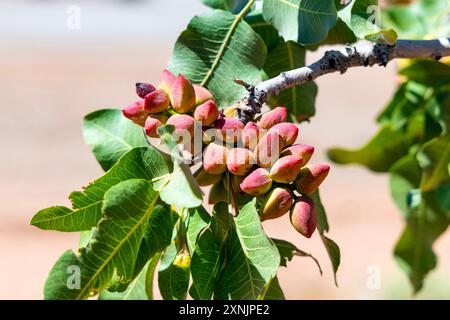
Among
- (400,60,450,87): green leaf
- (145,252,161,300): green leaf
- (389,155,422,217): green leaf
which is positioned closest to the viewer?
(145,252,161,300): green leaf

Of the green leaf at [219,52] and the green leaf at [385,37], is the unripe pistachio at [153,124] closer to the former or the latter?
the green leaf at [219,52]

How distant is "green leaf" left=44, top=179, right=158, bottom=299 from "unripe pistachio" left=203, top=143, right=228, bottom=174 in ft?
0.24

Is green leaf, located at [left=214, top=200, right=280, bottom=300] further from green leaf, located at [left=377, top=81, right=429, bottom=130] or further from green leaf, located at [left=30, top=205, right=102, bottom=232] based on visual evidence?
green leaf, located at [left=377, top=81, right=429, bottom=130]

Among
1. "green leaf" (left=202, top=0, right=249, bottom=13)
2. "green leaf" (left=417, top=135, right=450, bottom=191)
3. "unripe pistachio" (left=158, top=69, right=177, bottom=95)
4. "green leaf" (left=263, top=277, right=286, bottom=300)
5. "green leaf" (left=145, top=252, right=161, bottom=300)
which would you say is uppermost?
"green leaf" (left=202, top=0, right=249, bottom=13)

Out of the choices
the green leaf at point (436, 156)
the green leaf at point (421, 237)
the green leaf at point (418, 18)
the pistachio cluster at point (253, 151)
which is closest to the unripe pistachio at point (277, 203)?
the pistachio cluster at point (253, 151)

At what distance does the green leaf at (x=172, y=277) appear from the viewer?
937 millimetres

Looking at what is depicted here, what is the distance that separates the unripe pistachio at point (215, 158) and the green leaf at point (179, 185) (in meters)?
0.04

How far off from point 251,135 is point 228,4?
13.1 inches

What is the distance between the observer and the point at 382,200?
252 inches

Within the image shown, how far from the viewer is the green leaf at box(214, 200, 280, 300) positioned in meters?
0.85

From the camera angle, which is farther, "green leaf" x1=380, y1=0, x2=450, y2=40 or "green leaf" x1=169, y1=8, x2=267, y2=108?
"green leaf" x1=380, y1=0, x2=450, y2=40

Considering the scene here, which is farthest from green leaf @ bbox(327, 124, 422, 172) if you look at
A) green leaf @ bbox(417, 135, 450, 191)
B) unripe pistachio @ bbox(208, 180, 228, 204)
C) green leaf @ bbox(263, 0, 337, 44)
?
unripe pistachio @ bbox(208, 180, 228, 204)

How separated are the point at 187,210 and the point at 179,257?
59 mm

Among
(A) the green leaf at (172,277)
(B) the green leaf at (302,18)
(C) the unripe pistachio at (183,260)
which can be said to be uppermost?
(B) the green leaf at (302,18)
